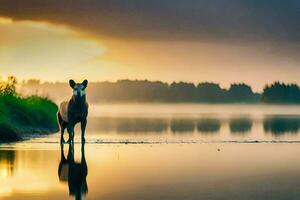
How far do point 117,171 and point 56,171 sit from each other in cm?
142

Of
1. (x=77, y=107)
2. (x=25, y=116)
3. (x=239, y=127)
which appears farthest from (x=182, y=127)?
(x=77, y=107)

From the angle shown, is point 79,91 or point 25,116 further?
point 25,116

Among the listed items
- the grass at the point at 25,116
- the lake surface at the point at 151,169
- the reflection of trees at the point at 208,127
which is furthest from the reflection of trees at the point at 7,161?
the reflection of trees at the point at 208,127

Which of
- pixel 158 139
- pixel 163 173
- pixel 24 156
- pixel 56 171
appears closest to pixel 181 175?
pixel 163 173

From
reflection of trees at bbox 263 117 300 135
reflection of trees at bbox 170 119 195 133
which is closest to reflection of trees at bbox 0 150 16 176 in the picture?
reflection of trees at bbox 170 119 195 133

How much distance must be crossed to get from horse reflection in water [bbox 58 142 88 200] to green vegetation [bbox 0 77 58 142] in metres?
8.56

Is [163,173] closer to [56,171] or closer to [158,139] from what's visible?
[56,171]

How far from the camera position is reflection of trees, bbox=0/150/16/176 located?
17186 millimetres

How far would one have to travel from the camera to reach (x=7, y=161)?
19.1 meters

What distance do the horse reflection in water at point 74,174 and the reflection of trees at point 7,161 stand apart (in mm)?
1146

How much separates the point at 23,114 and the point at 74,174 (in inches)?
675

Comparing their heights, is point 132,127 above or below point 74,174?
above

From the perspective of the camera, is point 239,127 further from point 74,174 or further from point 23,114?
point 74,174

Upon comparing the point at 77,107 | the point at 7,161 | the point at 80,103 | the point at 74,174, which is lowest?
the point at 74,174
